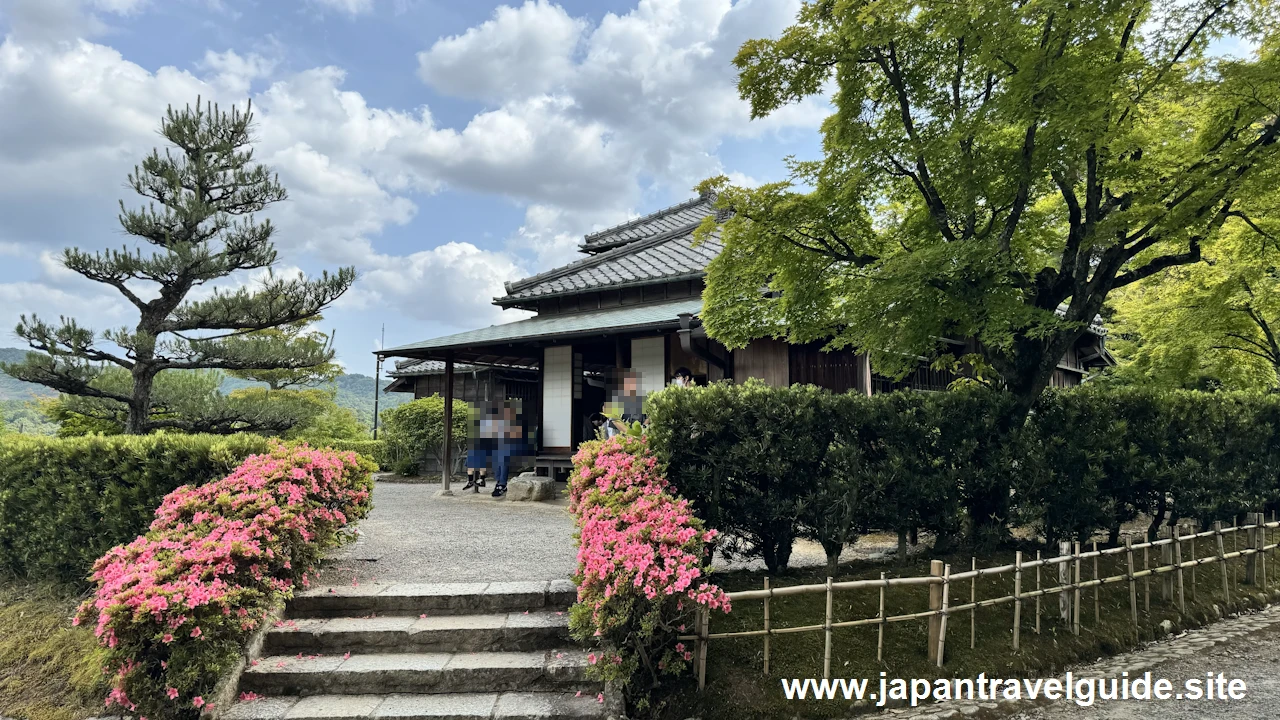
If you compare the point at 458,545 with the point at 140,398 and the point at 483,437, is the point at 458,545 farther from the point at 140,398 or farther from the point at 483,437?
the point at 140,398

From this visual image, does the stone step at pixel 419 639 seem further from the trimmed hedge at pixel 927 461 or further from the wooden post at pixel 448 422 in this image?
the wooden post at pixel 448 422

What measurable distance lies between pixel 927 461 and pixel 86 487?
843cm

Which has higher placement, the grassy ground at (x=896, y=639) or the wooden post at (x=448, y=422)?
the wooden post at (x=448, y=422)

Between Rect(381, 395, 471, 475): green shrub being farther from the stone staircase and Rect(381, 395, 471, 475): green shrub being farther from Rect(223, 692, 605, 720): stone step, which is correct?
Rect(223, 692, 605, 720): stone step

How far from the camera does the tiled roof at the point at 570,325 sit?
1053 centimetres

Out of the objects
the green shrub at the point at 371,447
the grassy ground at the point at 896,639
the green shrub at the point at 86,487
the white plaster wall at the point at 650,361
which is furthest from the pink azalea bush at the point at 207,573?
the green shrub at the point at 371,447

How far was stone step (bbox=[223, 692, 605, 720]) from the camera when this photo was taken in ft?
13.2

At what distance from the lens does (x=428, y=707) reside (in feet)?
13.6

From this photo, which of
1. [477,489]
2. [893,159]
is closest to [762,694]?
[893,159]

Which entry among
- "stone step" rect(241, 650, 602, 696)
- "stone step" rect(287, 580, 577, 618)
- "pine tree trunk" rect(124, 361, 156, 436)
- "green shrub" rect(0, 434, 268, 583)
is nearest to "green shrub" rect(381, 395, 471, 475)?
"pine tree trunk" rect(124, 361, 156, 436)

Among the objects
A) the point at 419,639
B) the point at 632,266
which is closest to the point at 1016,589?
the point at 419,639

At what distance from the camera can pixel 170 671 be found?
3971mm

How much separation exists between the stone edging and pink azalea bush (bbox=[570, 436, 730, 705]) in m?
1.49

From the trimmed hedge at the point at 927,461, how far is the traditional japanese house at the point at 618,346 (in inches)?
112
